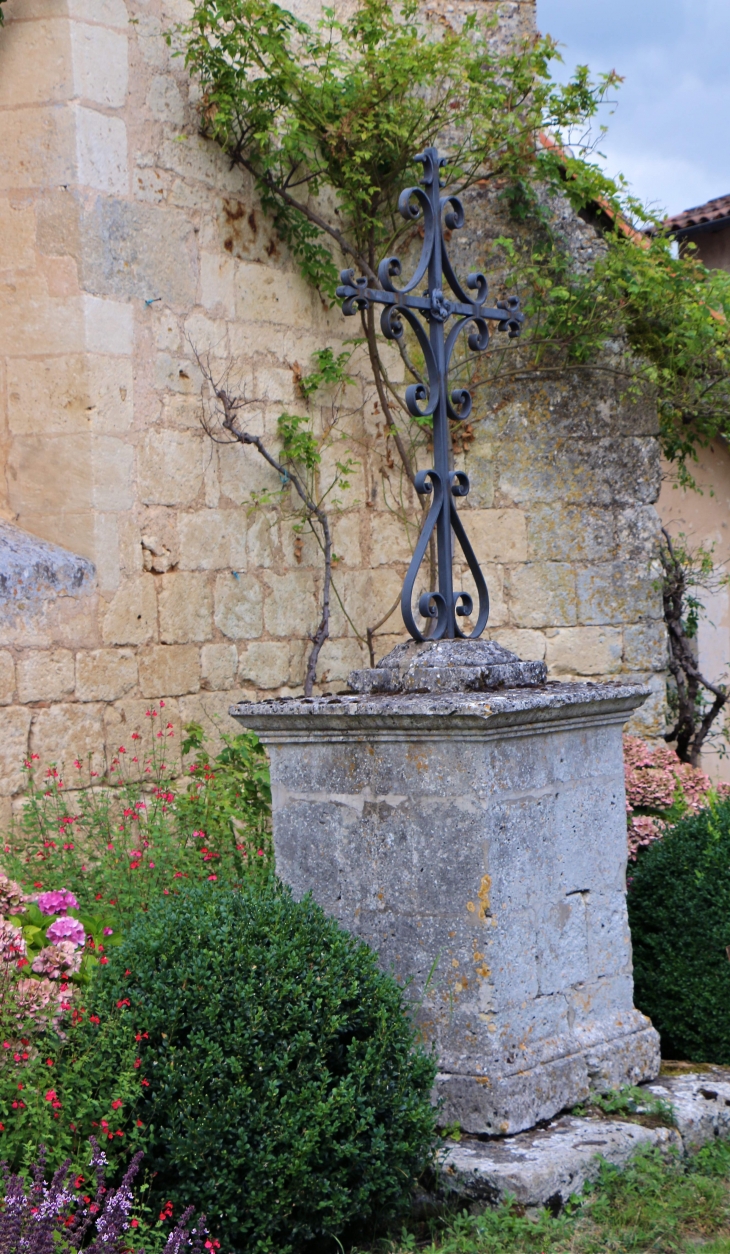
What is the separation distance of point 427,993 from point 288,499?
10.7ft

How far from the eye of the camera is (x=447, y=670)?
307cm

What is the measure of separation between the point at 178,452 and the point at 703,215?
8.64 m

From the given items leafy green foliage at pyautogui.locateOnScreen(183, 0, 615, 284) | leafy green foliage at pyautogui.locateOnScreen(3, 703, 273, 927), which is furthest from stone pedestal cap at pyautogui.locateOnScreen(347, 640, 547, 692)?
leafy green foliage at pyautogui.locateOnScreen(183, 0, 615, 284)

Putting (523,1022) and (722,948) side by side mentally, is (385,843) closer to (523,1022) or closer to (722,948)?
(523,1022)

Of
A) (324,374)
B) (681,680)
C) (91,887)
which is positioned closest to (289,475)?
(324,374)

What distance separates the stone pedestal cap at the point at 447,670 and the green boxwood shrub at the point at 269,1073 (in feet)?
2.24

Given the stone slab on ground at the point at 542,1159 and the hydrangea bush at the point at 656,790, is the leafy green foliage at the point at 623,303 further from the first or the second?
the stone slab on ground at the point at 542,1159

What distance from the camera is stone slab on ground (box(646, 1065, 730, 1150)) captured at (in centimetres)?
306

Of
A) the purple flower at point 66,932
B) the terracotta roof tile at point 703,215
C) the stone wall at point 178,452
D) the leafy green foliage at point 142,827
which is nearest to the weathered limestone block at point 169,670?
the stone wall at point 178,452

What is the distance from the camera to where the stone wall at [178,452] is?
196 inches

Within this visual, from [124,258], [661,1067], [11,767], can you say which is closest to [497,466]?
[124,258]

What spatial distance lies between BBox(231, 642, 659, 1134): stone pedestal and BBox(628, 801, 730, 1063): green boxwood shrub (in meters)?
0.50

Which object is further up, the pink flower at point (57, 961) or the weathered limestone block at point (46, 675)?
the weathered limestone block at point (46, 675)

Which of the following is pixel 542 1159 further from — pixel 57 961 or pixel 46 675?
pixel 46 675
